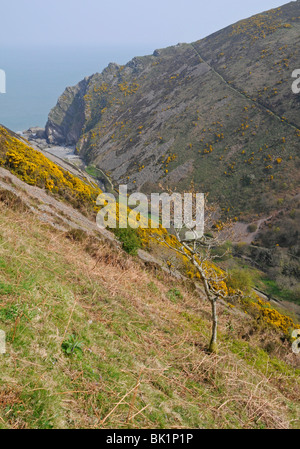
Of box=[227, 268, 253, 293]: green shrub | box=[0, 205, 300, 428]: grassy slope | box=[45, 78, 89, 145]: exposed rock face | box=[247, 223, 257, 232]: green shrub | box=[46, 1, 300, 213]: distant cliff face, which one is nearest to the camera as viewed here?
box=[0, 205, 300, 428]: grassy slope

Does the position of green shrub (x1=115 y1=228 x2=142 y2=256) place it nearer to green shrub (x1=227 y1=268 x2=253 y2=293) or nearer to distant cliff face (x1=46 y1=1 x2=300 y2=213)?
green shrub (x1=227 y1=268 x2=253 y2=293)

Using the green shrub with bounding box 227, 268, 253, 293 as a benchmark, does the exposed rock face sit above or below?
above

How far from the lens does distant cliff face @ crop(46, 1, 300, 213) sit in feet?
201

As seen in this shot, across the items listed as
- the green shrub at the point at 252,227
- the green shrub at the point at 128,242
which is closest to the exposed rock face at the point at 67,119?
the green shrub at the point at 252,227

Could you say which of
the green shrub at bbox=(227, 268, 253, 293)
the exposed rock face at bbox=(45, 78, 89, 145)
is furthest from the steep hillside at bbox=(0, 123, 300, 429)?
the exposed rock face at bbox=(45, 78, 89, 145)

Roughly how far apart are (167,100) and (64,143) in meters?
84.3

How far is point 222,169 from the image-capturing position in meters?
66.8

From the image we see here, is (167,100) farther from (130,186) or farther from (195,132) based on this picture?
(130,186)

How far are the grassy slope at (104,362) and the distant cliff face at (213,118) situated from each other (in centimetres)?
5458

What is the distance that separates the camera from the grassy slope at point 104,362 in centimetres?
339

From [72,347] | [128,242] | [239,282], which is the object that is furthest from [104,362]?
[239,282]

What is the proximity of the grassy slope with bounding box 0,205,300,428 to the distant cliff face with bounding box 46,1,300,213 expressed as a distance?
179ft

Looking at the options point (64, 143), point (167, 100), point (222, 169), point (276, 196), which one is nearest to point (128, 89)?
point (167, 100)

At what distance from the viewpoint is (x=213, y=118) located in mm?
82000
